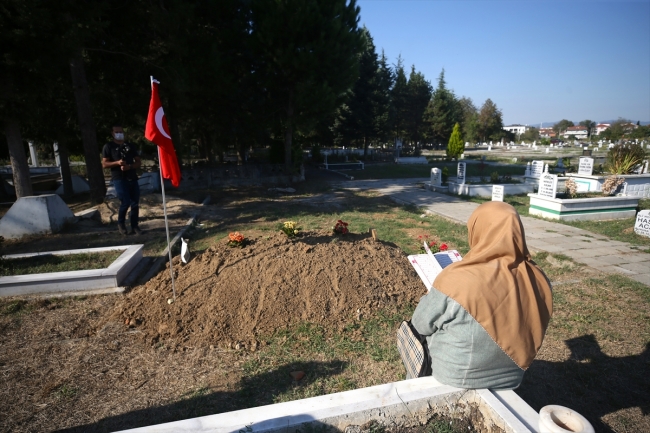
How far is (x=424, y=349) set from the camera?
243 centimetres

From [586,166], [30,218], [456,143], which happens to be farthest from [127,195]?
[456,143]

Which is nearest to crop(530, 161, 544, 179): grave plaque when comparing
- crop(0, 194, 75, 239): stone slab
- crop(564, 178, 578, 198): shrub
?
crop(564, 178, 578, 198): shrub

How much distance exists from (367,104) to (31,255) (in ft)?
89.7

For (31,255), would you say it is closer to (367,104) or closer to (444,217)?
(444,217)

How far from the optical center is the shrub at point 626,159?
477 inches

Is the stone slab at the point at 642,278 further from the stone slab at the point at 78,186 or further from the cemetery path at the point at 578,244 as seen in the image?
the stone slab at the point at 78,186

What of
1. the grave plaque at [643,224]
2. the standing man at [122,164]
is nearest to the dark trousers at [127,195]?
the standing man at [122,164]

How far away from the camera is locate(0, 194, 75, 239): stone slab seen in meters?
7.67

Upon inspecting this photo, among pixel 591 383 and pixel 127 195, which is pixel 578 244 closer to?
pixel 591 383

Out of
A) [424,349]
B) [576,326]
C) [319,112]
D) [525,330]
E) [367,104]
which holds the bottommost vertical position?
[576,326]

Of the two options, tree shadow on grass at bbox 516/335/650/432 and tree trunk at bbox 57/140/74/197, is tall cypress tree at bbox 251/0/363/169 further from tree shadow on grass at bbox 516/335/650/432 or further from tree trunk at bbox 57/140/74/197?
tree shadow on grass at bbox 516/335/650/432

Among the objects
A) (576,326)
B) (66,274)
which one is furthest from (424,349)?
(66,274)

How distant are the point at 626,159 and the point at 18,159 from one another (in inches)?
740

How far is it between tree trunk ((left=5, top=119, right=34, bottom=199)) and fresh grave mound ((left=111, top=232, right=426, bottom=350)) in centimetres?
765
